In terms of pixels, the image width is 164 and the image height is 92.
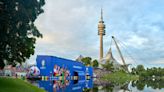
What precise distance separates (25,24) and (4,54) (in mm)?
3806

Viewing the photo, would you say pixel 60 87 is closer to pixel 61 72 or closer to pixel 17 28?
pixel 17 28

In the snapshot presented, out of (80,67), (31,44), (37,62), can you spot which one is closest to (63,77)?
(37,62)

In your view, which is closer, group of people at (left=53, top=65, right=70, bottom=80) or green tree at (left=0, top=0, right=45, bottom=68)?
green tree at (left=0, top=0, right=45, bottom=68)

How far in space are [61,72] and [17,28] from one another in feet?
192

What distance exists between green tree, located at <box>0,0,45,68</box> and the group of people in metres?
49.6

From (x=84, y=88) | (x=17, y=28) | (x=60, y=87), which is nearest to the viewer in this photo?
(x=17, y=28)

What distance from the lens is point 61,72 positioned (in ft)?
309

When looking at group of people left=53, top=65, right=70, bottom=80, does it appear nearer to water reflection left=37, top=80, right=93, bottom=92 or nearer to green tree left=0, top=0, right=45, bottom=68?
water reflection left=37, top=80, right=93, bottom=92

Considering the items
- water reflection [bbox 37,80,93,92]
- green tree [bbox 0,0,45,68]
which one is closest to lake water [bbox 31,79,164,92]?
water reflection [bbox 37,80,93,92]

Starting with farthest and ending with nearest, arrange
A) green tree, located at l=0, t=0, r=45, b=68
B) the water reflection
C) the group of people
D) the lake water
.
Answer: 1. the group of people
2. the lake water
3. the water reflection
4. green tree, located at l=0, t=0, r=45, b=68

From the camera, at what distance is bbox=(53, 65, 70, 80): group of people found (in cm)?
8881

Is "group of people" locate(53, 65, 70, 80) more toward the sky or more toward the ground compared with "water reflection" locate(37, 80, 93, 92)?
more toward the sky

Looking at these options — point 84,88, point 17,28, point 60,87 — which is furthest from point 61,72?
point 17,28

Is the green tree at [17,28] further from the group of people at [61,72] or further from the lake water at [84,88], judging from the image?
the group of people at [61,72]
